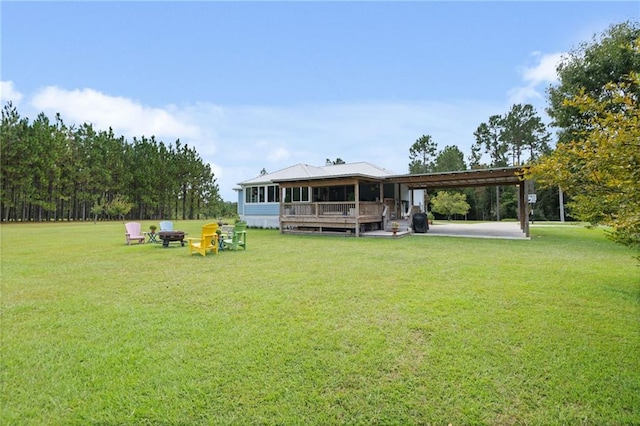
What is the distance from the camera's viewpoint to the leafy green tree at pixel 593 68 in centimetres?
1185

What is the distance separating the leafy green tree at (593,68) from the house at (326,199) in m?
7.90

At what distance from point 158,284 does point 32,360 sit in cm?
296

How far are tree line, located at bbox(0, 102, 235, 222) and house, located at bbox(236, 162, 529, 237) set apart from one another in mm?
19436

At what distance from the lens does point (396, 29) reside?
448 inches

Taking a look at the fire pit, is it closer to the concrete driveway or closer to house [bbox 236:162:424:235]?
house [bbox 236:162:424:235]

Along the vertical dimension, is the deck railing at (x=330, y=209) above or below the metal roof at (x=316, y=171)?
below

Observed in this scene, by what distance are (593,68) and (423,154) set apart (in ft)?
106

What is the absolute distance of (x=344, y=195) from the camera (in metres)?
18.9

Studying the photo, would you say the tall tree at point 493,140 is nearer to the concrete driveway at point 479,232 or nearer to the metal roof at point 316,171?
the concrete driveway at point 479,232

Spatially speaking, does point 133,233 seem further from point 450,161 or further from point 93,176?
point 450,161

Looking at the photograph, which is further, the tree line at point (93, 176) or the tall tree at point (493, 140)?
the tall tree at point (493, 140)

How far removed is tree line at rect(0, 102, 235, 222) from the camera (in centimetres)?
3045

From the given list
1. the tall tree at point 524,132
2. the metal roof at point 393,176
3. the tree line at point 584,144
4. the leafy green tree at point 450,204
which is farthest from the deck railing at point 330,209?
the tall tree at point 524,132

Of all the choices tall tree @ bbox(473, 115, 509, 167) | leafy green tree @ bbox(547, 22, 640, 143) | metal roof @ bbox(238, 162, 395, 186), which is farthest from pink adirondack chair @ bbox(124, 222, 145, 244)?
tall tree @ bbox(473, 115, 509, 167)
